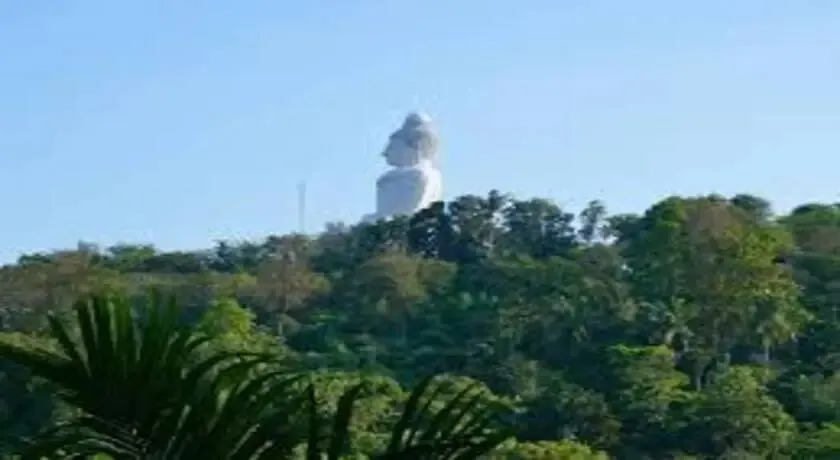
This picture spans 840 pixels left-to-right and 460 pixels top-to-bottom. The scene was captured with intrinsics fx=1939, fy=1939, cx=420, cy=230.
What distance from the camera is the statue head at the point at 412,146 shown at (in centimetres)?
7094

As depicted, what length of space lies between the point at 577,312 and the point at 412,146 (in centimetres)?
3216

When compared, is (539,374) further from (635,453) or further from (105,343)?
(105,343)

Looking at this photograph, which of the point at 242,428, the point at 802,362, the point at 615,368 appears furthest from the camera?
the point at 802,362

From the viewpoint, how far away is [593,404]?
108 ft

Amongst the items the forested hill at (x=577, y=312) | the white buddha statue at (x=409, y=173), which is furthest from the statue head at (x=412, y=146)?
the forested hill at (x=577, y=312)

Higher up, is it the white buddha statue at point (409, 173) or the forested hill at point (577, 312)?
the white buddha statue at point (409, 173)

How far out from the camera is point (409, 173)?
70.4 meters

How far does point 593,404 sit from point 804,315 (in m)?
8.59

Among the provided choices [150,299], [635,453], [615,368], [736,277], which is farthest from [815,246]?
[150,299]

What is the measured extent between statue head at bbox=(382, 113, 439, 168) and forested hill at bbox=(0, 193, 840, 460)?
19437 millimetres

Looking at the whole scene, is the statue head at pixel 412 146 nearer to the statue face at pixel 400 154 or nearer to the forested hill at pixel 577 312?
the statue face at pixel 400 154

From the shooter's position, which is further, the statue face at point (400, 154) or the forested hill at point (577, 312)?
the statue face at point (400, 154)

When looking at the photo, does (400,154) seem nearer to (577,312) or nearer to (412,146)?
(412,146)

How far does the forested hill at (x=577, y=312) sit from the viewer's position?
3284 centimetres
